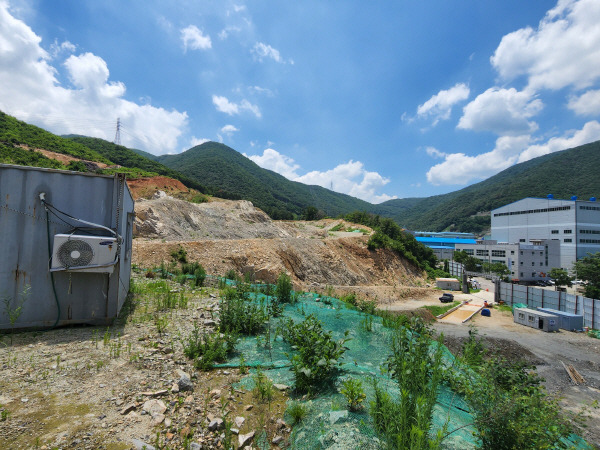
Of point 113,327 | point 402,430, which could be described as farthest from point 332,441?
point 113,327

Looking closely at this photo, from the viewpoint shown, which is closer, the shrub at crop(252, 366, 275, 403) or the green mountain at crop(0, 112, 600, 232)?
the shrub at crop(252, 366, 275, 403)

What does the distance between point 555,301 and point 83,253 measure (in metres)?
27.5

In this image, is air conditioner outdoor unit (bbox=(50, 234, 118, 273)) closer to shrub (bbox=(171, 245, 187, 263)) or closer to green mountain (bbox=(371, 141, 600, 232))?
shrub (bbox=(171, 245, 187, 263))

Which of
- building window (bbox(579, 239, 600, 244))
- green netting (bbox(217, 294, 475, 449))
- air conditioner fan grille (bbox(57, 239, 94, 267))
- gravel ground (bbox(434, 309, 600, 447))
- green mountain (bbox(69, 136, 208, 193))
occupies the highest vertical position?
green mountain (bbox(69, 136, 208, 193))

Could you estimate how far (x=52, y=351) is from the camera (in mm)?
4281

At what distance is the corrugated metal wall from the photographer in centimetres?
500

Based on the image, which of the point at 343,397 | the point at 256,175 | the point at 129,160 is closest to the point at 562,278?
the point at 343,397

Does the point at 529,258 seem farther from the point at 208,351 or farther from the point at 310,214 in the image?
the point at 208,351

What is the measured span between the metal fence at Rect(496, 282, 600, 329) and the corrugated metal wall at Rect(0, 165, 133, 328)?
26.0 m

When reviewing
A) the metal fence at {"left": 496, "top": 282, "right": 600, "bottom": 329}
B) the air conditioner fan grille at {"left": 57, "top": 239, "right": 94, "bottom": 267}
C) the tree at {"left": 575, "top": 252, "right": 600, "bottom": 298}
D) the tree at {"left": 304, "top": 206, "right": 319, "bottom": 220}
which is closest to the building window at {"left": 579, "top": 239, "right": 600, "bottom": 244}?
the tree at {"left": 575, "top": 252, "right": 600, "bottom": 298}

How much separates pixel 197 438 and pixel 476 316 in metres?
21.9

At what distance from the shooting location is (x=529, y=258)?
41.8 metres

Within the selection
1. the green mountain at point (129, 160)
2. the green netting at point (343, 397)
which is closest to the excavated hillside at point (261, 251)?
the green netting at point (343, 397)

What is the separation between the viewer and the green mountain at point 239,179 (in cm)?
7406
